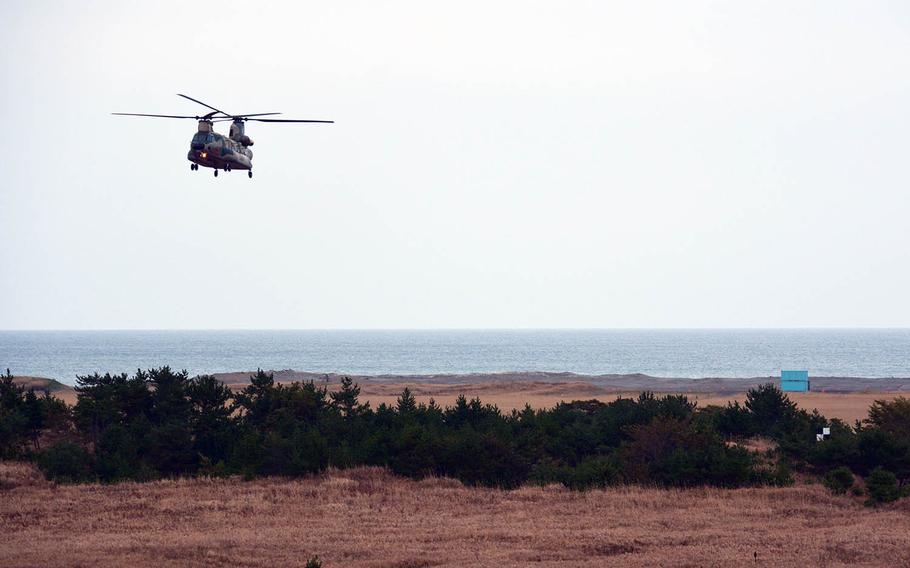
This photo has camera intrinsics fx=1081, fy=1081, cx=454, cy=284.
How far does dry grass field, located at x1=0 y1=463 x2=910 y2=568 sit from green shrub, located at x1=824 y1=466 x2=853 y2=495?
13.7 inches

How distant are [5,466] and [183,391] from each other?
7.57 m

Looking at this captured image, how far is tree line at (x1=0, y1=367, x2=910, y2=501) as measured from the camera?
1094 inches

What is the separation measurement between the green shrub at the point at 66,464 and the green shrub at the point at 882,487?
64.8ft

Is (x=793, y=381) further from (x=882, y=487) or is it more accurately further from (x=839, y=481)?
(x=882, y=487)

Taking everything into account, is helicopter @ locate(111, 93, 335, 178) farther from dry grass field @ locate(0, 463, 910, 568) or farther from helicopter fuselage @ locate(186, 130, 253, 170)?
dry grass field @ locate(0, 463, 910, 568)

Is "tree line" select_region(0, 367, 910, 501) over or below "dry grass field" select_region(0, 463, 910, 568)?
over

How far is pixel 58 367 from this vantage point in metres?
145

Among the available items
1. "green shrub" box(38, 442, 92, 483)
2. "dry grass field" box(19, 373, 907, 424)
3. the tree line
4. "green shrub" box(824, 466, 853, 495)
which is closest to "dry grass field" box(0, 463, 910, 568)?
"green shrub" box(824, 466, 853, 495)

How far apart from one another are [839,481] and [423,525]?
1062cm

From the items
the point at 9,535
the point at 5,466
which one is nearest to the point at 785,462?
the point at 9,535

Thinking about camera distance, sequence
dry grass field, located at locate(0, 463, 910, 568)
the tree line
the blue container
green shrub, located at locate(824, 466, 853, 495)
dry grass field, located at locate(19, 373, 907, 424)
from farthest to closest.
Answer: the blue container
dry grass field, located at locate(19, 373, 907, 424)
the tree line
green shrub, located at locate(824, 466, 853, 495)
dry grass field, located at locate(0, 463, 910, 568)

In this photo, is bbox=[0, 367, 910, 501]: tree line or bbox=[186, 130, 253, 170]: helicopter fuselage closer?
bbox=[0, 367, 910, 501]: tree line

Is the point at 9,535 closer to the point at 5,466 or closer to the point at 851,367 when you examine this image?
the point at 5,466

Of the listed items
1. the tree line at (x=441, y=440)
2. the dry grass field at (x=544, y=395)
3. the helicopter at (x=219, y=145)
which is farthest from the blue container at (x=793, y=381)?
the helicopter at (x=219, y=145)
